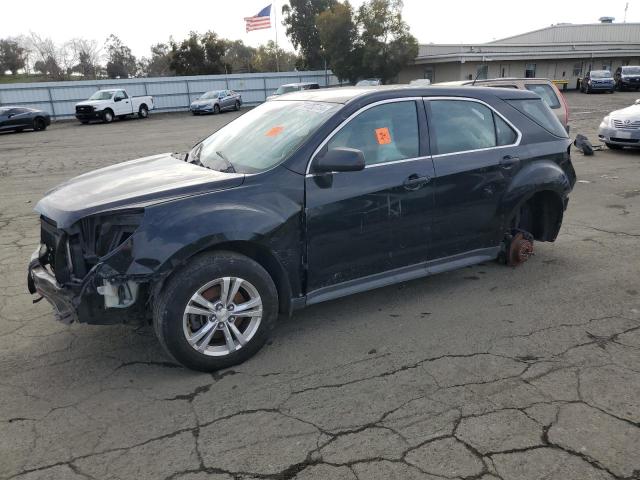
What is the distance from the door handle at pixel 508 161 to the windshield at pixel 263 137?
67.1 inches

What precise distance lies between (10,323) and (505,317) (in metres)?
4.14

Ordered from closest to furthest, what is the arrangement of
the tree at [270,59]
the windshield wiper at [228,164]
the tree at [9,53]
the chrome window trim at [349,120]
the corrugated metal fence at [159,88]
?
the chrome window trim at [349,120], the windshield wiper at [228,164], the corrugated metal fence at [159,88], the tree at [9,53], the tree at [270,59]

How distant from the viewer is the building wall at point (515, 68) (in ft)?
136

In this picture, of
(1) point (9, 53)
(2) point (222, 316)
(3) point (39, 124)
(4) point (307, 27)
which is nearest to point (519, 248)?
(2) point (222, 316)

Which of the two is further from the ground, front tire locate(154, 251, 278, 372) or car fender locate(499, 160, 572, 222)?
car fender locate(499, 160, 572, 222)

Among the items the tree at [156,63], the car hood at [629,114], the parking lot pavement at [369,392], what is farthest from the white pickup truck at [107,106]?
the tree at [156,63]

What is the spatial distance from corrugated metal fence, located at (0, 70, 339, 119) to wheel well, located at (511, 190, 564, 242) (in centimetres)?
3612

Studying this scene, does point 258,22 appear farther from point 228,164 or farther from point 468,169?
point 228,164

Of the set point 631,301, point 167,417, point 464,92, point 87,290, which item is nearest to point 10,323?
point 87,290

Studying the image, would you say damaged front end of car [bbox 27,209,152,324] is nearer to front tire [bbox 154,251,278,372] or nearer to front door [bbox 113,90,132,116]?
front tire [bbox 154,251,278,372]

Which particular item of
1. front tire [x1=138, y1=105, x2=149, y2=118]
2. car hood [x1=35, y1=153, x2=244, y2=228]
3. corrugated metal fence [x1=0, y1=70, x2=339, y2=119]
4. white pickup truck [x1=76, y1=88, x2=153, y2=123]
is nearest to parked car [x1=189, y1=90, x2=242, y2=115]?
front tire [x1=138, y1=105, x2=149, y2=118]

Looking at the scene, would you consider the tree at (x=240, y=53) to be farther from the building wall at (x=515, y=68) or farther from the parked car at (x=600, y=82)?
the parked car at (x=600, y=82)

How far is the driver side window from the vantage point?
156 inches

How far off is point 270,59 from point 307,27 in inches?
902
